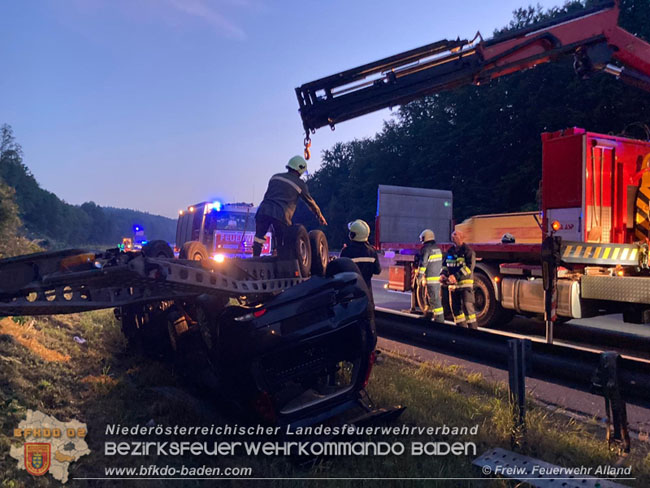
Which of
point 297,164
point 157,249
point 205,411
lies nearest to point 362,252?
point 297,164

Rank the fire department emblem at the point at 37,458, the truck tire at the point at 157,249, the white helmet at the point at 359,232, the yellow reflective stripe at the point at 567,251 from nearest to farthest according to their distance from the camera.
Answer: the fire department emblem at the point at 37,458, the truck tire at the point at 157,249, the white helmet at the point at 359,232, the yellow reflective stripe at the point at 567,251

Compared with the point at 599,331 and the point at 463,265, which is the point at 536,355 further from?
the point at 599,331

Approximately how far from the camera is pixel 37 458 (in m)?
3.04

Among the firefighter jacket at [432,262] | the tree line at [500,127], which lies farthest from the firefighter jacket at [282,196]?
the tree line at [500,127]

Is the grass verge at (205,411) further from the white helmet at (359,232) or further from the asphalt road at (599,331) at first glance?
the asphalt road at (599,331)

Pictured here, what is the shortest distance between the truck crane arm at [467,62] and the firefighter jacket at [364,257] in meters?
1.90

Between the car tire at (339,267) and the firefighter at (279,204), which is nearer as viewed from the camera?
the car tire at (339,267)

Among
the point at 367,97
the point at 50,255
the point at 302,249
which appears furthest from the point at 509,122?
the point at 50,255

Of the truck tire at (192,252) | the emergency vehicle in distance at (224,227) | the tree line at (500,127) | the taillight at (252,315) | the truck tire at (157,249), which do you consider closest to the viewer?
the taillight at (252,315)

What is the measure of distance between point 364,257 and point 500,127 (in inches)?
1072

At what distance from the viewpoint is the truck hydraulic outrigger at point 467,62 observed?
271 inches

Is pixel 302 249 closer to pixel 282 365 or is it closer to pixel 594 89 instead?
pixel 282 365

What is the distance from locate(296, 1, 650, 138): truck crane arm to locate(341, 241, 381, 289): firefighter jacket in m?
1.90

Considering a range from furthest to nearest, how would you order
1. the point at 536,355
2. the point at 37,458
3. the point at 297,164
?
the point at 297,164
the point at 536,355
the point at 37,458
